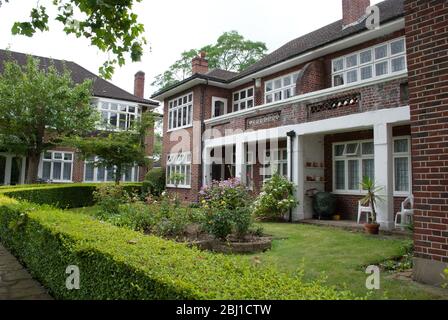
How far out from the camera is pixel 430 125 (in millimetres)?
Answer: 4945

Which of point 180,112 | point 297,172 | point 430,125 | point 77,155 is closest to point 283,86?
point 297,172

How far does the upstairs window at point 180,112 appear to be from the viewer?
1979cm

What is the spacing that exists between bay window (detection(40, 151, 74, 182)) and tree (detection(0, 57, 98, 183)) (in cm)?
424

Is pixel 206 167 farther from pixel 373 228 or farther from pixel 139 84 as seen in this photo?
pixel 139 84

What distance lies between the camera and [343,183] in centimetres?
1308

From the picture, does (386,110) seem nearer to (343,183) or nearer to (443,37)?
(343,183)

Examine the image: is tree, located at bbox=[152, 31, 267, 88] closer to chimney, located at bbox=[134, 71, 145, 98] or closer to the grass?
chimney, located at bbox=[134, 71, 145, 98]

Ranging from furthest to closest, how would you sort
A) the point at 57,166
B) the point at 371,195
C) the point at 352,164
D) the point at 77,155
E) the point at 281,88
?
the point at 57,166
the point at 77,155
the point at 281,88
the point at 352,164
the point at 371,195


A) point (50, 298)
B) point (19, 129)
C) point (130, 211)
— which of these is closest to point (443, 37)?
point (50, 298)

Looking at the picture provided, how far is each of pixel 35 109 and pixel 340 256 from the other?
55.8 ft

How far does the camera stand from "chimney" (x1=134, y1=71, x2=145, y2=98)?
3072 centimetres

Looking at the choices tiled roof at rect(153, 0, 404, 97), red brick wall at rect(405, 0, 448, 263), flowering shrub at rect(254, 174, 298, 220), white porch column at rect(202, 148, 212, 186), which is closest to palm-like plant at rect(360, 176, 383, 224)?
flowering shrub at rect(254, 174, 298, 220)

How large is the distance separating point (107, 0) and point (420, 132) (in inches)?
197
